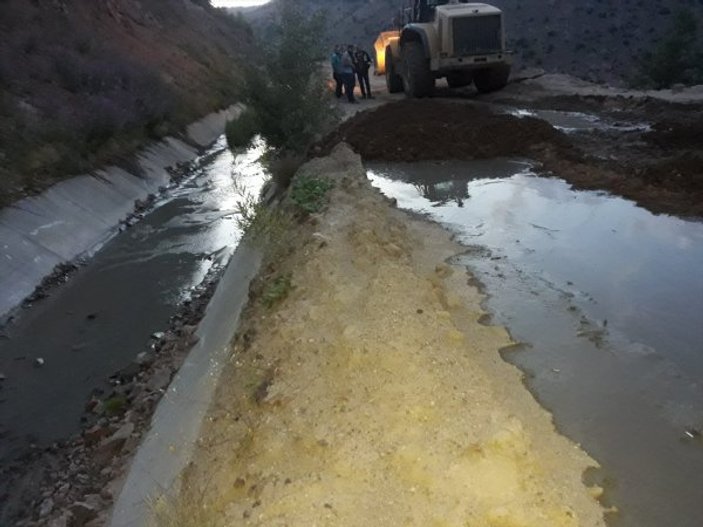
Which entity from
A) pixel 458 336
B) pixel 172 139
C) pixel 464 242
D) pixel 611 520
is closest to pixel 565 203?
pixel 464 242

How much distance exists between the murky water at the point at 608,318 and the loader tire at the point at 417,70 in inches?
353

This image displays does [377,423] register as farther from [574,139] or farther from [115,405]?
[574,139]

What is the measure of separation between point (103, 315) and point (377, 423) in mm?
6670

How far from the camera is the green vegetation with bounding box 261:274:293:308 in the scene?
7258 mm

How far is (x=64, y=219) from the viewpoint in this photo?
40.8 ft

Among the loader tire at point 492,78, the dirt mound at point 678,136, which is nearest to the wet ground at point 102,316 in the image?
the dirt mound at point 678,136

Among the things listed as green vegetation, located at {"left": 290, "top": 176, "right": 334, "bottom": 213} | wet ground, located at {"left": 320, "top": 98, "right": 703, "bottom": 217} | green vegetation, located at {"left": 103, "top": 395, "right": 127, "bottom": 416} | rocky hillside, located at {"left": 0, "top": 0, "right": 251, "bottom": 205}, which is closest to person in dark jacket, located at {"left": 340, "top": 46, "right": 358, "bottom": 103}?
wet ground, located at {"left": 320, "top": 98, "right": 703, "bottom": 217}

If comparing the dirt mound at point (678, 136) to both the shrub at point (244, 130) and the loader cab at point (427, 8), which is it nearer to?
the shrub at point (244, 130)

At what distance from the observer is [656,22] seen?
139 feet

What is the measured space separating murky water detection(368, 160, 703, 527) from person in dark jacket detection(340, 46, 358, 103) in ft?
38.6

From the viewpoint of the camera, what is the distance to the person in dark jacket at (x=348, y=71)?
21.7 m

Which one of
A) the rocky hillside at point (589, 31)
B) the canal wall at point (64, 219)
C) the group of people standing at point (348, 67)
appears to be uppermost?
the canal wall at point (64, 219)

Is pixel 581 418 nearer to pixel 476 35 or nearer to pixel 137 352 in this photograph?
pixel 137 352

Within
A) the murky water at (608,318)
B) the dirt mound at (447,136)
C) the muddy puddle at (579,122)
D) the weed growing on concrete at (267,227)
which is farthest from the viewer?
the muddy puddle at (579,122)
